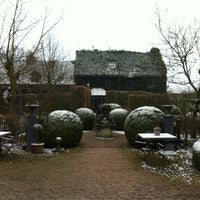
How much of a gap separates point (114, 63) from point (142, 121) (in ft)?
97.0

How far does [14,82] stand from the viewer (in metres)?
15.9

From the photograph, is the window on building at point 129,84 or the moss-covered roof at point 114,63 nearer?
the moss-covered roof at point 114,63

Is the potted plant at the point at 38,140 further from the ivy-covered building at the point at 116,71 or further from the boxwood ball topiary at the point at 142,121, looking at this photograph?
the ivy-covered building at the point at 116,71

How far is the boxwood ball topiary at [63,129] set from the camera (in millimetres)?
14727

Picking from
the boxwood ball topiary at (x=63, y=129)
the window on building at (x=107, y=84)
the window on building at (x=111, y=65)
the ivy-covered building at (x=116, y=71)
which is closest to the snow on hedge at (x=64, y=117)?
the boxwood ball topiary at (x=63, y=129)

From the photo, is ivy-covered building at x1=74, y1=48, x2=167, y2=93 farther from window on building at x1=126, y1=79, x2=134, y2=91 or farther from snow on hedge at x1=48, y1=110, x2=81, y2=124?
snow on hedge at x1=48, y1=110, x2=81, y2=124

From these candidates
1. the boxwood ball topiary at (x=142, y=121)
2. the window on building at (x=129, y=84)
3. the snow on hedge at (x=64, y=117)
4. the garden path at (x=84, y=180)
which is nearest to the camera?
the garden path at (x=84, y=180)

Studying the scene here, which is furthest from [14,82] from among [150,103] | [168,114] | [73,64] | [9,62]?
[73,64]

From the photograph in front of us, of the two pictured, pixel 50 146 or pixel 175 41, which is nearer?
pixel 50 146

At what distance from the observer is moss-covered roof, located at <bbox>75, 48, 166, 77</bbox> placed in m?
42.2

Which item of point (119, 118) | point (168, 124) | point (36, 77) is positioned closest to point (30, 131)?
point (168, 124)

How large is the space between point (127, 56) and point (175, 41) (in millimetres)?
28087

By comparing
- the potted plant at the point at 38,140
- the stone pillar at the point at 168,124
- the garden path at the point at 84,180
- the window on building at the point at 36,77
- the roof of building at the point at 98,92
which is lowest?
the garden path at the point at 84,180

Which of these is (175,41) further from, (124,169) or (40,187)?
(40,187)
